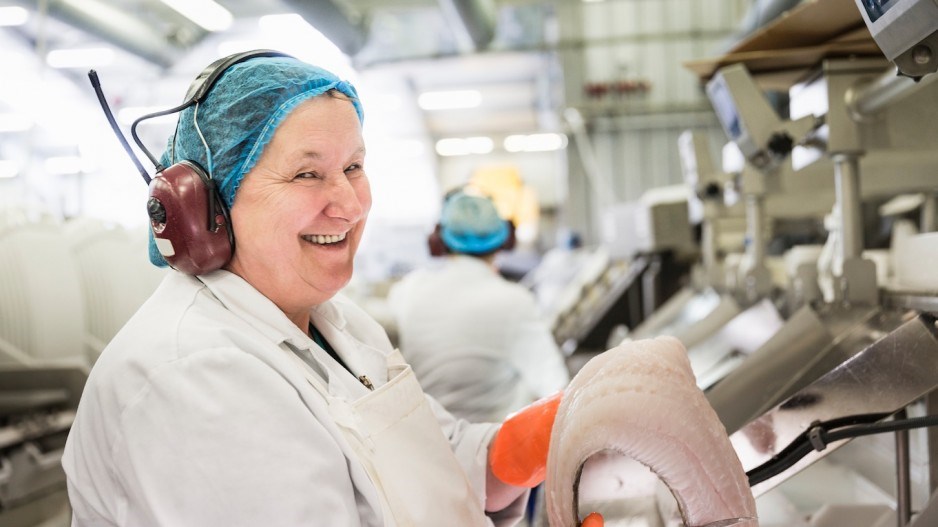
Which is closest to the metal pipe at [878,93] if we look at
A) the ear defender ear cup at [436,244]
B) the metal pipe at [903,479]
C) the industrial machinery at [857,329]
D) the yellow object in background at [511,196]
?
the industrial machinery at [857,329]

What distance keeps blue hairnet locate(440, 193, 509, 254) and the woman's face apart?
163 cm

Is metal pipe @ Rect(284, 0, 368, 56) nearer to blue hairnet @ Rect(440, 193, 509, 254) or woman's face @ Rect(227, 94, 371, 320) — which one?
blue hairnet @ Rect(440, 193, 509, 254)

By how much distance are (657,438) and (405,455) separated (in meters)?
0.36

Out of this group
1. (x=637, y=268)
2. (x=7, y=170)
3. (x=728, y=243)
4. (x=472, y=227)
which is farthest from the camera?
(x=637, y=268)

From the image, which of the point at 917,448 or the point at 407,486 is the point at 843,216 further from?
the point at 407,486

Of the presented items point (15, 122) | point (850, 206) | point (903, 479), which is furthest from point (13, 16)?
point (903, 479)

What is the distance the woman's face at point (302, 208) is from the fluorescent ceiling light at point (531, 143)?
13493 mm

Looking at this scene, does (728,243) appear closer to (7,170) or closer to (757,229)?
(757,229)

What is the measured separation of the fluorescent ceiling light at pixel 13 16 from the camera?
3719 millimetres

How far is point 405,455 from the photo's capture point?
102cm

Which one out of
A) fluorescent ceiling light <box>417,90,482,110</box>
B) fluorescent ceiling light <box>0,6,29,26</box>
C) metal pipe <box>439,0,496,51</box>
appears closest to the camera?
fluorescent ceiling light <box>0,6,29,26</box>

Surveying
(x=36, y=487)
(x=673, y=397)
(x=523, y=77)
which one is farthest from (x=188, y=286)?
(x=523, y=77)

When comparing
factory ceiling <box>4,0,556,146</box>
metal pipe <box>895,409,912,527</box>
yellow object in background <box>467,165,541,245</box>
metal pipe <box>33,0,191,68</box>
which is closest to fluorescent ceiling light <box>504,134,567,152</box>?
yellow object in background <box>467,165,541,245</box>

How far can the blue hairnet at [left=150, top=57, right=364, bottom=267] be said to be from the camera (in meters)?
0.95
